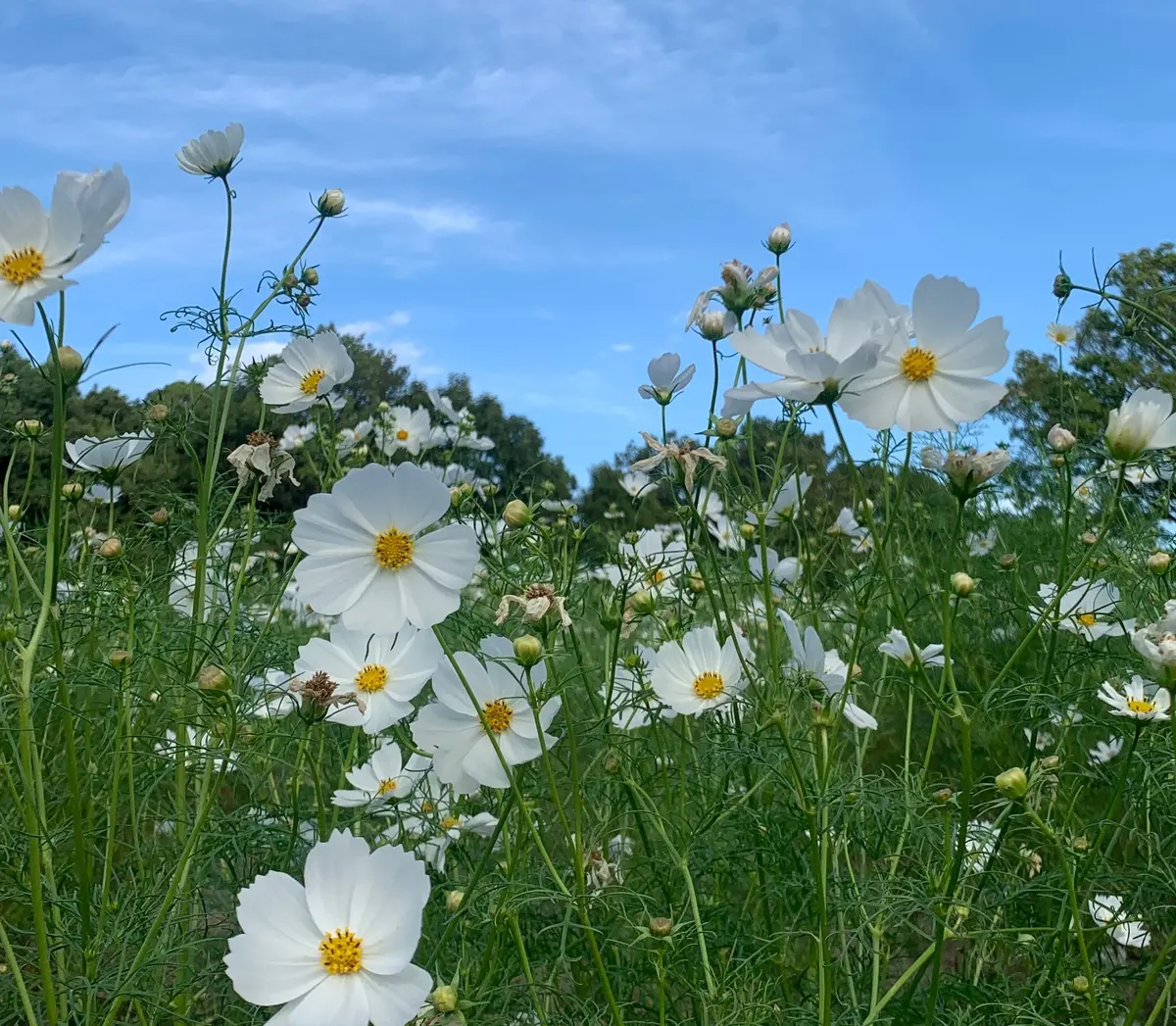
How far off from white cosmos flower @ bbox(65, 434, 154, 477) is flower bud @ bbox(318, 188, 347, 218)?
1.69 feet

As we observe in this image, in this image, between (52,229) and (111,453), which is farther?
(111,453)

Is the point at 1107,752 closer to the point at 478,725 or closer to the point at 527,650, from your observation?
the point at 478,725

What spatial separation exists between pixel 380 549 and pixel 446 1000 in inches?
16.2

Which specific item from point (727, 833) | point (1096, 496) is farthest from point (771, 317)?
point (1096, 496)

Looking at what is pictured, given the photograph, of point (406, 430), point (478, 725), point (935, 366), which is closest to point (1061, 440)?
point (935, 366)

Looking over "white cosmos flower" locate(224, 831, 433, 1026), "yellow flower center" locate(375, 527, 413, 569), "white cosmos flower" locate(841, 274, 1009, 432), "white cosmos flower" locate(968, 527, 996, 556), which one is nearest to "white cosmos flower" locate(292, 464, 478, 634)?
"yellow flower center" locate(375, 527, 413, 569)

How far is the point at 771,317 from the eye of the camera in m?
1.60

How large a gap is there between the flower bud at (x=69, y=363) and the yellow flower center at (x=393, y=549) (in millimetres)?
323

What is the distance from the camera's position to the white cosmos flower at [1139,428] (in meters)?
1.15

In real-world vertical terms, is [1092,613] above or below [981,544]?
below

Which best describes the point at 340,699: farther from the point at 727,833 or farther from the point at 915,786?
the point at 727,833

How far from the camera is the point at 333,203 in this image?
1.81m

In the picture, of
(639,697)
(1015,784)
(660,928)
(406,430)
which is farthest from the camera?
(406,430)

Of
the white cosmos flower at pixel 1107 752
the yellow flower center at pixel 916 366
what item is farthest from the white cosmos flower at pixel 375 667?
the white cosmos flower at pixel 1107 752
